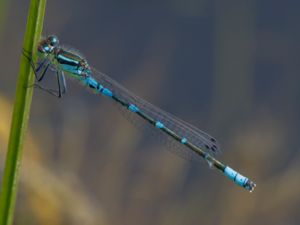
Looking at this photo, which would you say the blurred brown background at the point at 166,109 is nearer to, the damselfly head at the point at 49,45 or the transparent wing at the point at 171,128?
the transparent wing at the point at 171,128

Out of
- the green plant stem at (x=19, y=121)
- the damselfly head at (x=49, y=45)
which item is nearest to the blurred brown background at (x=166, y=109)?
the damselfly head at (x=49, y=45)

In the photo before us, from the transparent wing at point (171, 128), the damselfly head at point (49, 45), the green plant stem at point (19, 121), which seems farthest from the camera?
the transparent wing at point (171, 128)

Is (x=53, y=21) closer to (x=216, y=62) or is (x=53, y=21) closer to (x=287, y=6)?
(x=216, y=62)

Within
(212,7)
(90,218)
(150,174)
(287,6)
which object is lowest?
(90,218)

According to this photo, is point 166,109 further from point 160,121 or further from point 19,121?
point 19,121

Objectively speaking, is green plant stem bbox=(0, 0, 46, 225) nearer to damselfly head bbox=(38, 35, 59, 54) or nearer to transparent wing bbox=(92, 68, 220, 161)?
damselfly head bbox=(38, 35, 59, 54)

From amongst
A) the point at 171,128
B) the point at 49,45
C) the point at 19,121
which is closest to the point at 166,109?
the point at 171,128

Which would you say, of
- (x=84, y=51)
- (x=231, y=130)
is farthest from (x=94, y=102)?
(x=231, y=130)

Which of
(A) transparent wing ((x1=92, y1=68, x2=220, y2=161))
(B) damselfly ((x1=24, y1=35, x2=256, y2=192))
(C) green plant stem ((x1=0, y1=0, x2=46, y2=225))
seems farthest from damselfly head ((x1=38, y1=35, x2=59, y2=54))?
(C) green plant stem ((x1=0, y1=0, x2=46, y2=225))
